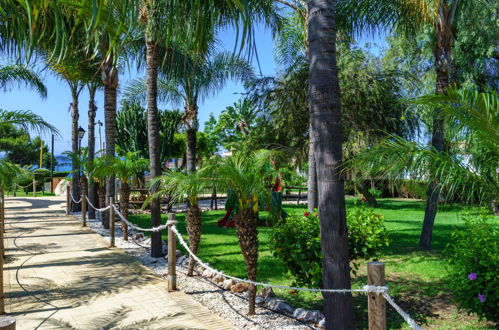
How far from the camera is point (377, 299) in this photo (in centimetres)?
295

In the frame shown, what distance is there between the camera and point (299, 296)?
20.3ft

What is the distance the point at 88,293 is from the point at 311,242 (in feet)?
10.3

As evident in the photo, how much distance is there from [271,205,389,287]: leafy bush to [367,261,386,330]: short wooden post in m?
2.11

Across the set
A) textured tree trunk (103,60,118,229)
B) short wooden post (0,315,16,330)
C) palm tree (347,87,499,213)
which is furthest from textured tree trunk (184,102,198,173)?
short wooden post (0,315,16,330)

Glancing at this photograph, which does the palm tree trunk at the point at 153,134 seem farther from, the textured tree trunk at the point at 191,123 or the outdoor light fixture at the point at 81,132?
the outdoor light fixture at the point at 81,132

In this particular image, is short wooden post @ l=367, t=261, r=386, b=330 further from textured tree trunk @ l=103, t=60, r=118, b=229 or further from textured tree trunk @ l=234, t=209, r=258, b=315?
textured tree trunk @ l=103, t=60, r=118, b=229

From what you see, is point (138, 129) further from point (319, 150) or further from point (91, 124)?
point (319, 150)

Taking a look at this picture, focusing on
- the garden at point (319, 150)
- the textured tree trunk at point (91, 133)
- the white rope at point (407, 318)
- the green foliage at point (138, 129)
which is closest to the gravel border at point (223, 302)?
the garden at point (319, 150)

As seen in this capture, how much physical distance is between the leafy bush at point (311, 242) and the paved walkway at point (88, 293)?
1179mm

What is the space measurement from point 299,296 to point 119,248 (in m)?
4.66

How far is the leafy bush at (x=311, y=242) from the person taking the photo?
16.9 ft

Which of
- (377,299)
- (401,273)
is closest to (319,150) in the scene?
(377,299)

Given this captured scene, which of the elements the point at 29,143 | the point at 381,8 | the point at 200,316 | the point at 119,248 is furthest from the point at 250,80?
the point at 29,143

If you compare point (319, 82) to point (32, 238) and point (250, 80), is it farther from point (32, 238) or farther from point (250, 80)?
point (250, 80)
